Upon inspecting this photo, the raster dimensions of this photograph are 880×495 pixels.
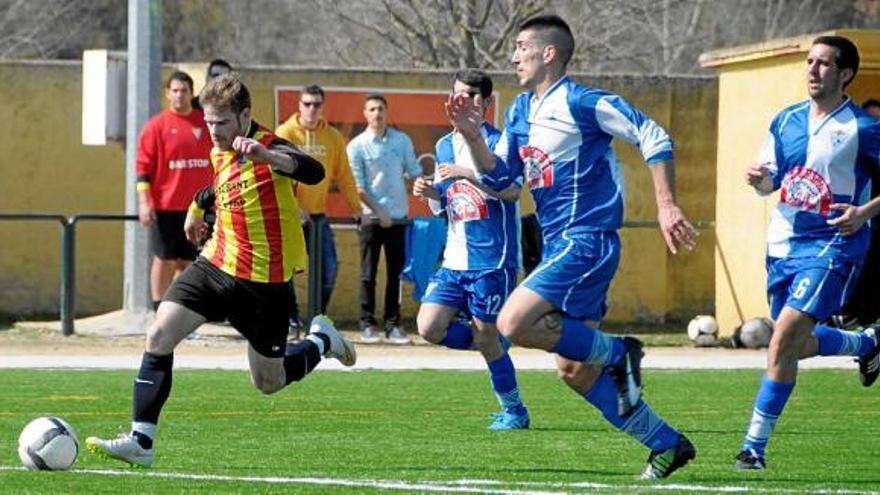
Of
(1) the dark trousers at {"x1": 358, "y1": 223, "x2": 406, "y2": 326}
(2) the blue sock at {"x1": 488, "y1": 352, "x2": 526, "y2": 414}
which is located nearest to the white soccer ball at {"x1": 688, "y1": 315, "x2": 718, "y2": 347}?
(1) the dark trousers at {"x1": 358, "y1": 223, "x2": 406, "y2": 326}

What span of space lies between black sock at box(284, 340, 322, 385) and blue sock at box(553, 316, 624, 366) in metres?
1.72

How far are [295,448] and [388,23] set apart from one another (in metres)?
18.2

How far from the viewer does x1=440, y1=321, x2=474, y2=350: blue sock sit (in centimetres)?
1208

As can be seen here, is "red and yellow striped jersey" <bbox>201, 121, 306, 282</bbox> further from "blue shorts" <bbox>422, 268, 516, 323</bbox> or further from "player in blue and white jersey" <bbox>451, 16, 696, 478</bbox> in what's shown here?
"blue shorts" <bbox>422, 268, 516, 323</bbox>

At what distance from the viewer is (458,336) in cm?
1211

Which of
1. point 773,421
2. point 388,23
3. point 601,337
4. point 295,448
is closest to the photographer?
point 601,337

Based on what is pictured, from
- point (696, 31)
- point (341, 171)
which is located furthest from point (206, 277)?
point (696, 31)

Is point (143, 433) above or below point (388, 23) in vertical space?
below

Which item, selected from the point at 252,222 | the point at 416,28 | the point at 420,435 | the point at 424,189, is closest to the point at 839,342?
the point at 420,435

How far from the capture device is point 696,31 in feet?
117

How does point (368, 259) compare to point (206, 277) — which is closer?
point (206, 277)

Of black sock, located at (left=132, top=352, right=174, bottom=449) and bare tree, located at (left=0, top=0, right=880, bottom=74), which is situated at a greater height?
bare tree, located at (left=0, top=0, right=880, bottom=74)

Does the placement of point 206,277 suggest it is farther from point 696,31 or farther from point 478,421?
point 696,31

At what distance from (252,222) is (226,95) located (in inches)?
26.1
